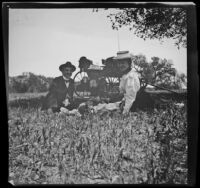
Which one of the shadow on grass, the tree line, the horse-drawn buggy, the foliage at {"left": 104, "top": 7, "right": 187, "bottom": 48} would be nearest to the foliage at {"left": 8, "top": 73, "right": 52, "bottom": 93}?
the tree line

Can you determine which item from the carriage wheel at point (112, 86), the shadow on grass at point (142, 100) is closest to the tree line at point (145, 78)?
the shadow on grass at point (142, 100)

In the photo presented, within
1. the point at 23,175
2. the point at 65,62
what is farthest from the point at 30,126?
the point at 65,62

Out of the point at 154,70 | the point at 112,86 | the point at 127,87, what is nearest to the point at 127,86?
the point at 127,87

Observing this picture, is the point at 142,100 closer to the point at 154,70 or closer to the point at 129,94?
the point at 129,94

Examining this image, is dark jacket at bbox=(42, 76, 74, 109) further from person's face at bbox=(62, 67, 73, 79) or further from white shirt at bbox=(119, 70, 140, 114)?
white shirt at bbox=(119, 70, 140, 114)

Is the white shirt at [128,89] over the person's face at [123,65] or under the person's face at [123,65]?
under

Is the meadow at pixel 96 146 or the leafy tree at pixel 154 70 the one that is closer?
the meadow at pixel 96 146

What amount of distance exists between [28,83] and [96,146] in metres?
1.12

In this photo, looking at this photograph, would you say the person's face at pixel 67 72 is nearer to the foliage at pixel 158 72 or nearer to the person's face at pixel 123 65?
the person's face at pixel 123 65

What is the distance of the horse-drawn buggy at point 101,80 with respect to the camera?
423 cm

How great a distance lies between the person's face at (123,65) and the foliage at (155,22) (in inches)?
14.8

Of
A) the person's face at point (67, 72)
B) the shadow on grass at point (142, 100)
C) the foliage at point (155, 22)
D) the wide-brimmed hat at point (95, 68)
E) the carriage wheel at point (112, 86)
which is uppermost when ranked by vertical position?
the foliage at point (155, 22)

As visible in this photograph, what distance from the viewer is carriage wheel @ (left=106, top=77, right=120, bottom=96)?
4.23 metres

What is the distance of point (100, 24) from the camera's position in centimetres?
425
